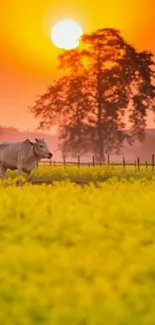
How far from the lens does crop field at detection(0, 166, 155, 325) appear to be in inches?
158

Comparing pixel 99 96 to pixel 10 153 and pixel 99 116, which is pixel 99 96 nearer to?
pixel 99 116

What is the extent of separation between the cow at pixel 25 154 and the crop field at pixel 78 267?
62.7 ft

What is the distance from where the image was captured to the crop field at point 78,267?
4023 mm

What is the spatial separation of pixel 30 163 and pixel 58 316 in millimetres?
22839

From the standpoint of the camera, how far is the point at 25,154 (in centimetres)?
2664

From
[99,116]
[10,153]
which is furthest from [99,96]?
[10,153]

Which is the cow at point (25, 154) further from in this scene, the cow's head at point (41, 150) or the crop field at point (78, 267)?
the crop field at point (78, 267)

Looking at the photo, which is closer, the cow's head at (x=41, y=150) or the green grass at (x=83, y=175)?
the cow's head at (x=41, y=150)

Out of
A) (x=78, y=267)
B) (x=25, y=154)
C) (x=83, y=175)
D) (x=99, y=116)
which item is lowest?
(x=83, y=175)

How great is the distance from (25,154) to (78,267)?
2207 cm

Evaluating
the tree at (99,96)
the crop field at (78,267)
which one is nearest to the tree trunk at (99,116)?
the tree at (99,96)

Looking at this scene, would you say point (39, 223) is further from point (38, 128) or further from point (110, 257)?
point (38, 128)

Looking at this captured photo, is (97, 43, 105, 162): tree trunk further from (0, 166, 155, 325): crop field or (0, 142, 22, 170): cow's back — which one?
(0, 166, 155, 325): crop field

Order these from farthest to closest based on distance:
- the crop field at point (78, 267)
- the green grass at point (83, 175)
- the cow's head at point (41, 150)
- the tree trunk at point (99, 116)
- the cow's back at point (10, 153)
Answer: the tree trunk at point (99, 116), the green grass at point (83, 175), the cow's back at point (10, 153), the cow's head at point (41, 150), the crop field at point (78, 267)
